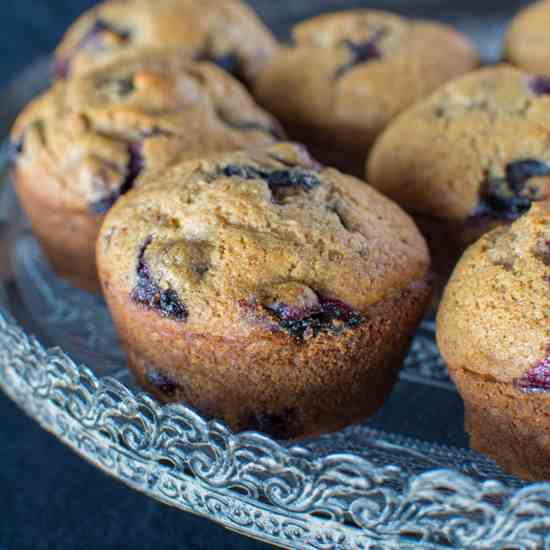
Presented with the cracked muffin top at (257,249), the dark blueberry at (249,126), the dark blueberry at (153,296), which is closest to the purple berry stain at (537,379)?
the cracked muffin top at (257,249)

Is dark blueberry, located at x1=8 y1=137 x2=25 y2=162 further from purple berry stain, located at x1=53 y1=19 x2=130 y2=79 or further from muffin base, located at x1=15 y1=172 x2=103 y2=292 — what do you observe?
purple berry stain, located at x1=53 y1=19 x2=130 y2=79

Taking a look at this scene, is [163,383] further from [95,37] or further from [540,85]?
[95,37]

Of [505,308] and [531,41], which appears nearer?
[505,308]

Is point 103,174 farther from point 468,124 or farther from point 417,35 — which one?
point 417,35

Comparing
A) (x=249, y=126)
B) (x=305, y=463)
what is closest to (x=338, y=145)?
(x=249, y=126)

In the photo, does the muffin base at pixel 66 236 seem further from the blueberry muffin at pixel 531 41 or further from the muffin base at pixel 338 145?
the blueberry muffin at pixel 531 41

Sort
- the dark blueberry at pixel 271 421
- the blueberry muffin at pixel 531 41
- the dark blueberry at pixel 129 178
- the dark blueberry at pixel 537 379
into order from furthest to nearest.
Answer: the blueberry muffin at pixel 531 41 < the dark blueberry at pixel 129 178 < the dark blueberry at pixel 271 421 < the dark blueberry at pixel 537 379

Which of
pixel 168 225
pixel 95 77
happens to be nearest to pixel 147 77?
pixel 95 77
